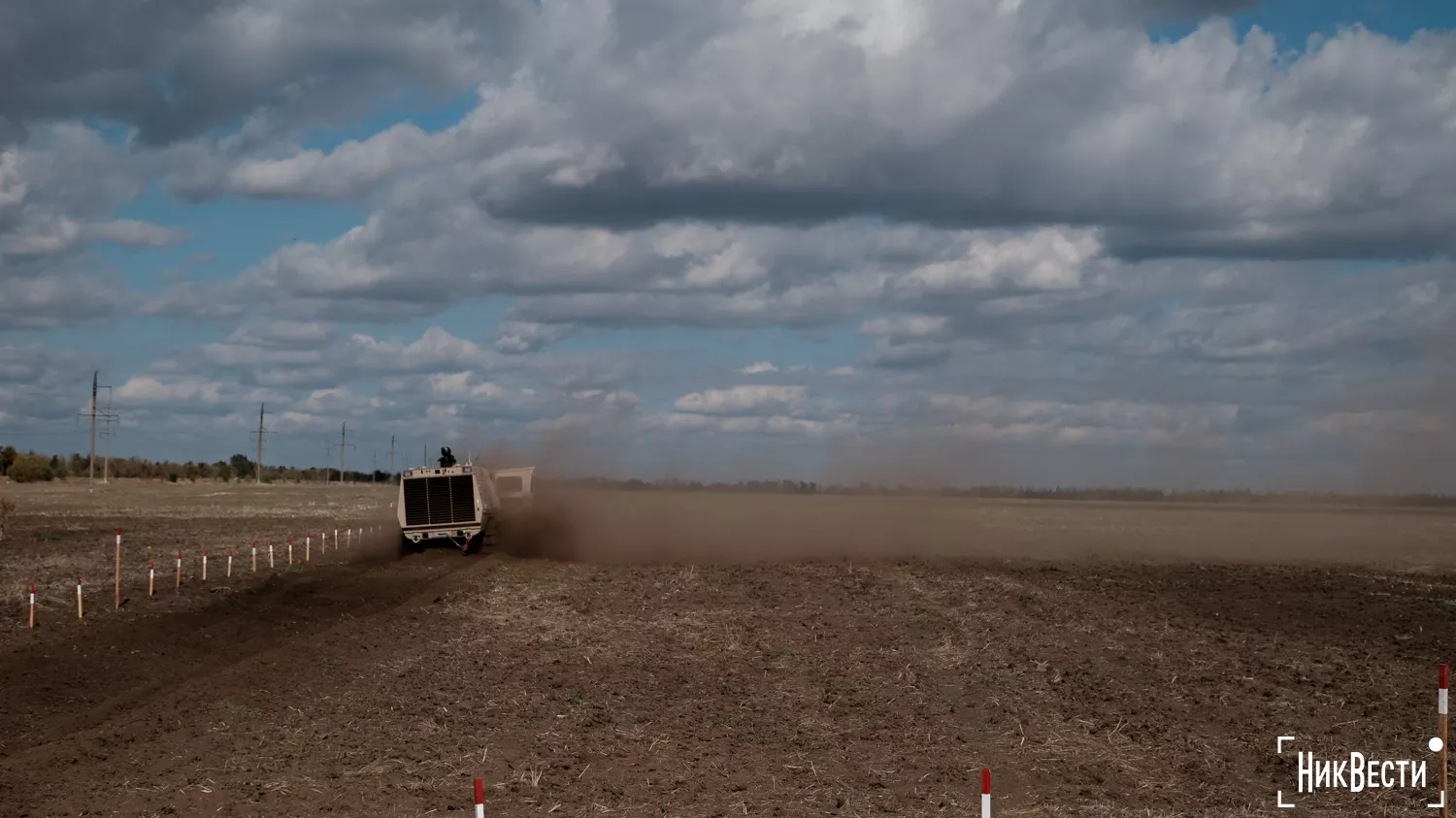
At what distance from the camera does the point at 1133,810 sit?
627 inches

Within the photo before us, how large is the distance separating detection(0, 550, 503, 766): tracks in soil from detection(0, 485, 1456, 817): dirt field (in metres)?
0.10

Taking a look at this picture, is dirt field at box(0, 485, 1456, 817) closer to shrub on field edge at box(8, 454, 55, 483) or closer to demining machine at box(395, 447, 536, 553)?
demining machine at box(395, 447, 536, 553)

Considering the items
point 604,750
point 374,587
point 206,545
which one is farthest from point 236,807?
point 206,545

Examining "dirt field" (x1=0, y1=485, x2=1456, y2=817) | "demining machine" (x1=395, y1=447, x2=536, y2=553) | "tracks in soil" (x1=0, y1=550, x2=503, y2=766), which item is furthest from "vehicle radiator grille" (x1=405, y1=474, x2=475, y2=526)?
"tracks in soil" (x1=0, y1=550, x2=503, y2=766)

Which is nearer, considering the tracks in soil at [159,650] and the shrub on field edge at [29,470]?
the tracks in soil at [159,650]

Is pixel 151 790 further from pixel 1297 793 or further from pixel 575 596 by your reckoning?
pixel 575 596

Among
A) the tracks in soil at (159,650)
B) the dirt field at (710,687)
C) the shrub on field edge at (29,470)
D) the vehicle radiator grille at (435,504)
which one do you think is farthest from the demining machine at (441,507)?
the shrub on field edge at (29,470)

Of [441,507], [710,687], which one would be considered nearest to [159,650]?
[710,687]

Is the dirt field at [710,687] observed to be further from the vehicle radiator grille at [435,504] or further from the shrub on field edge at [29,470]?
the shrub on field edge at [29,470]

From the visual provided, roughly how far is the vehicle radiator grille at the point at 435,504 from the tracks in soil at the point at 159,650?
907 centimetres

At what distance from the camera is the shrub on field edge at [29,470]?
145750 mm

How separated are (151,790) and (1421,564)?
148 feet

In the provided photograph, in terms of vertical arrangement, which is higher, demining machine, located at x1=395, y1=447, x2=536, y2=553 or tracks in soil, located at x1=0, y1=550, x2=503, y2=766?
demining machine, located at x1=395, y1=447, x2=536, y2=553

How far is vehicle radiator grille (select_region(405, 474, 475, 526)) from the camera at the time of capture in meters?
48.5
